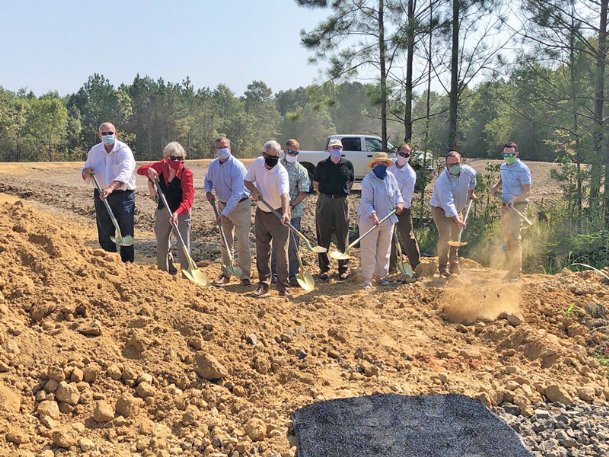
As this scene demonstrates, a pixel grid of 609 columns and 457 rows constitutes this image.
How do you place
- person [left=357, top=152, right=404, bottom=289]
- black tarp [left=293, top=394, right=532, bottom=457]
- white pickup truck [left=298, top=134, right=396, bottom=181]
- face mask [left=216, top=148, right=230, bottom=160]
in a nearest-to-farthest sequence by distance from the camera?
1. black tarp [left=293, top=394, right=532, bottom=457]
2. face mask [left=216, top=148, right=230, bottom=160]
3. person [left=357, top=152, right=404, bottom=289]
4. white pickup truck [left=298, top=134, right=396, bottom=181]

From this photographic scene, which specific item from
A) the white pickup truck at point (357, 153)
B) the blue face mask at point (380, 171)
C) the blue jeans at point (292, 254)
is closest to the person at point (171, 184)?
the blue jeans at point (292, 254)

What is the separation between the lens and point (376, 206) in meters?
7.27

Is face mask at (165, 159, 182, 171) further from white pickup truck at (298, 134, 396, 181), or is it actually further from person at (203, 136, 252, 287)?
white pickup truck at (298, 134, 396, 181)

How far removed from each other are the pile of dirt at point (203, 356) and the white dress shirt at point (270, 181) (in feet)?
3.86

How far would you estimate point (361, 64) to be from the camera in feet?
38.9

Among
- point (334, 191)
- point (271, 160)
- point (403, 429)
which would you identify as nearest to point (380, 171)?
point (334, 191)

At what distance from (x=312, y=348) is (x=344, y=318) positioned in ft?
3.03

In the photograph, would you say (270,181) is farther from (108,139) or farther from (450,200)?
(450,200)

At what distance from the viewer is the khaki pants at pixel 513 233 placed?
744 centimetres

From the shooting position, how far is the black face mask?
6.42 metres

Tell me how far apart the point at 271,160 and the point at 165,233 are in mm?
1398

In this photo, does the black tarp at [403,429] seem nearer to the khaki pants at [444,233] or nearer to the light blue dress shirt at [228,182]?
the light blue dress shirt at [228,182]

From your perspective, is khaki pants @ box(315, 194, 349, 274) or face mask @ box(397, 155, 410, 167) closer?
face mask @ box(397, 155, 410, 167)

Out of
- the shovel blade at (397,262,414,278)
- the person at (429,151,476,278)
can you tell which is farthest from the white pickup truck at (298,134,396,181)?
the shovel blade at (397,262,414,278)
